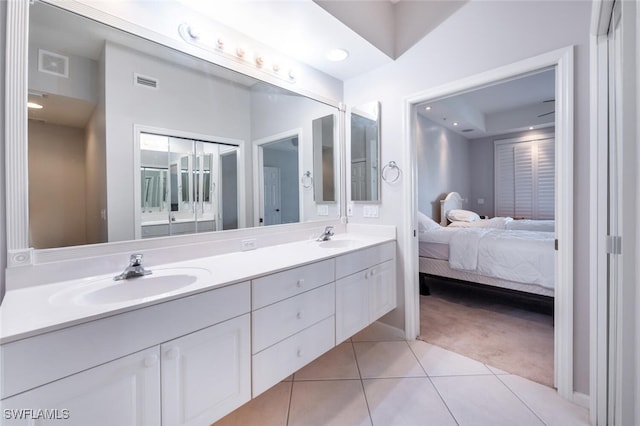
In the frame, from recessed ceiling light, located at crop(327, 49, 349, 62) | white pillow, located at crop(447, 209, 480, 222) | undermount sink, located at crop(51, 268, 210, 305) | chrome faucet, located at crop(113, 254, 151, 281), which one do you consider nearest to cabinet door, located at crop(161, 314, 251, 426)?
undermount sink, located at crop(51, 268, 210, 305)

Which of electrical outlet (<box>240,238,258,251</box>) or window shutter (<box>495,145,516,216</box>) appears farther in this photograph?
window shutter (<box>495,145,516,216</box>)

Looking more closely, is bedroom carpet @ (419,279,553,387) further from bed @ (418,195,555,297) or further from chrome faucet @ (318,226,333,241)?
chrome faucet @ (318,226,333,241)

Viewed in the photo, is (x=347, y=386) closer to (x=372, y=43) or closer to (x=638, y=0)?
(x=638, y=0)

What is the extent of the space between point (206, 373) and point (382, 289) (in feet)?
4.55

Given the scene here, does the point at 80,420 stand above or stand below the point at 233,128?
below

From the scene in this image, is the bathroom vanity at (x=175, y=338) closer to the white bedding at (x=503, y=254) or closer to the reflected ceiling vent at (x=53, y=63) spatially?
the reflected ceiling vent at (x=53, y=63)

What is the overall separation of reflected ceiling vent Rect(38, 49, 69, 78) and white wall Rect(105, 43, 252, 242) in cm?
15

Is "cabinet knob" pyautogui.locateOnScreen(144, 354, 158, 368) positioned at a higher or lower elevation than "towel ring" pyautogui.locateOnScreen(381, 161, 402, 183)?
lower

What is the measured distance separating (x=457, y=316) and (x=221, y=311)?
2.49 metres

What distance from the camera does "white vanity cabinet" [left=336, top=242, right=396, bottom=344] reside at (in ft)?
5.63

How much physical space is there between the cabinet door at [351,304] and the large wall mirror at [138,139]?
715mm

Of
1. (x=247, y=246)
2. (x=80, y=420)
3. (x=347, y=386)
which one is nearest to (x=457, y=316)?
(x=347, y=386)

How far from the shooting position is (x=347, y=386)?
1706 millimetres

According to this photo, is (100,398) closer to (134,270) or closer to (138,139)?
(134,270)
